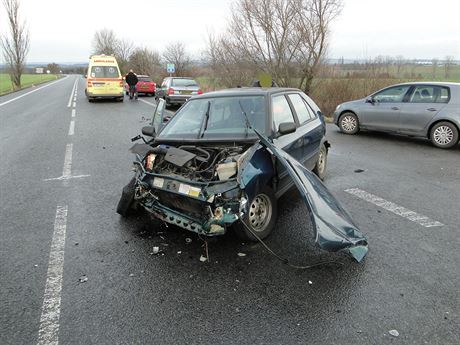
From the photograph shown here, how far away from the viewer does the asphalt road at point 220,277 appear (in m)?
2.77

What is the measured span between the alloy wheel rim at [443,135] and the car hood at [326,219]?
6.84m

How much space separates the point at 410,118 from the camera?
31.6 feet

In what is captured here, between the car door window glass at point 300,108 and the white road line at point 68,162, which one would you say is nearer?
the car door window glass at point 300,108

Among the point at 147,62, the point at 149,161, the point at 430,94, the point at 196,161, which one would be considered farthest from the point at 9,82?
the point at 196,161

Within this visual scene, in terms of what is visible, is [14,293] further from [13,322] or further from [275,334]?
[275,334]

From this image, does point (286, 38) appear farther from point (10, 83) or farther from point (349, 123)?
point (10, 83)

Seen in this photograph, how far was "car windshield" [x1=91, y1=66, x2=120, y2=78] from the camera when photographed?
2053cm

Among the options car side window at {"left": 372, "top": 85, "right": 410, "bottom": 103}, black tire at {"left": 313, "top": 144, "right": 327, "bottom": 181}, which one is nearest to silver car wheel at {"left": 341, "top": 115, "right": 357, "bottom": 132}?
car side window at {"left": 372, "top": 85, "right": 410, "bottom": 103}

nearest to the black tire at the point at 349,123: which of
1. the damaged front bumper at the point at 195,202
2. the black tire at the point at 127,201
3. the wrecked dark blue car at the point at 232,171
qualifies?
the wrecked dark blue car at the point at 232,171

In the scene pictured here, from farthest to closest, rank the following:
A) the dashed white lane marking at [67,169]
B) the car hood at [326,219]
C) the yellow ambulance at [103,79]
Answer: the yellow ambulance at [103,79] < the dashed white lane marking at [67,169] < the car hood at [326,219]

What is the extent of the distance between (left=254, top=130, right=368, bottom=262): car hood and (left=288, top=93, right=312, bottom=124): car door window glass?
1.93 meters

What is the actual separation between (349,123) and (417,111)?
7.03 feet

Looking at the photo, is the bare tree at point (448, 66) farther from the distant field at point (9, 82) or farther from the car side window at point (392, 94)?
the distant field at point (9, 82)

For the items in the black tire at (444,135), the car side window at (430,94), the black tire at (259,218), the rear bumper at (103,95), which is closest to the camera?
the black tire at (259,218)
